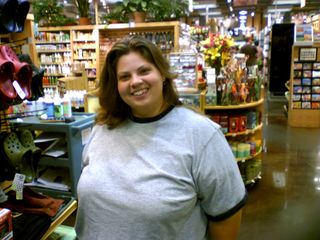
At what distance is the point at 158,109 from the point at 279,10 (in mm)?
19088

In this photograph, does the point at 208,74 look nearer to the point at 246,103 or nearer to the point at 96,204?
the point at 246,103

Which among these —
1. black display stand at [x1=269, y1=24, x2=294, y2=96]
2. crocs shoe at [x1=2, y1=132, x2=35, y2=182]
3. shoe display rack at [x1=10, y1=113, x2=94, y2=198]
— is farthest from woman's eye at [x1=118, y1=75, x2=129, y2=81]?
black display stand at [x1=269, y1=24, x2=294, y2=96]

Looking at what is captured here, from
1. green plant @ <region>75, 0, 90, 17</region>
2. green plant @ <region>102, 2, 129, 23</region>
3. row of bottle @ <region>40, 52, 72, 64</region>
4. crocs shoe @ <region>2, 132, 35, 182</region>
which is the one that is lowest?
crocs shoe @ <region>2, 132, 35, 182</region>

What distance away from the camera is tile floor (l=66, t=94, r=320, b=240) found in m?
3.21

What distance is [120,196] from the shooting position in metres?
1.25

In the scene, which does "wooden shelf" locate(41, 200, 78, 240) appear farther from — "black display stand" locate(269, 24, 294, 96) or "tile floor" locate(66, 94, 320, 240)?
"black display stand" locate(269, 24, 294, 96)

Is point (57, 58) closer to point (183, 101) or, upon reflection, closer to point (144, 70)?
point (183, 101)

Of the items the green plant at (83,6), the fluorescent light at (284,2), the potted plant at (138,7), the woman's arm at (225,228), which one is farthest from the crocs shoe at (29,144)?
the fluorescent light at (284,2)

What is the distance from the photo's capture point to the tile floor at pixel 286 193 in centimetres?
321

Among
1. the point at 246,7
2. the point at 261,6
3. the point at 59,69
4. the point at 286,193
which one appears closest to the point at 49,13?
the point at 59,69

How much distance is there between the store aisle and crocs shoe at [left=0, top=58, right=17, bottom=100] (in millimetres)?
2567

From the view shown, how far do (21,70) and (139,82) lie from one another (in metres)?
0.47

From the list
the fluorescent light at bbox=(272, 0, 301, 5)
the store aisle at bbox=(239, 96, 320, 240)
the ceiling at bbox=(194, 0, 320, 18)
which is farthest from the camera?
the fluorescent light at bbox=(272, 0, 301, 5)

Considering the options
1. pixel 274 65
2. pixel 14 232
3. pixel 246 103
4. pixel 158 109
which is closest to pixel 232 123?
pixel 246 103
